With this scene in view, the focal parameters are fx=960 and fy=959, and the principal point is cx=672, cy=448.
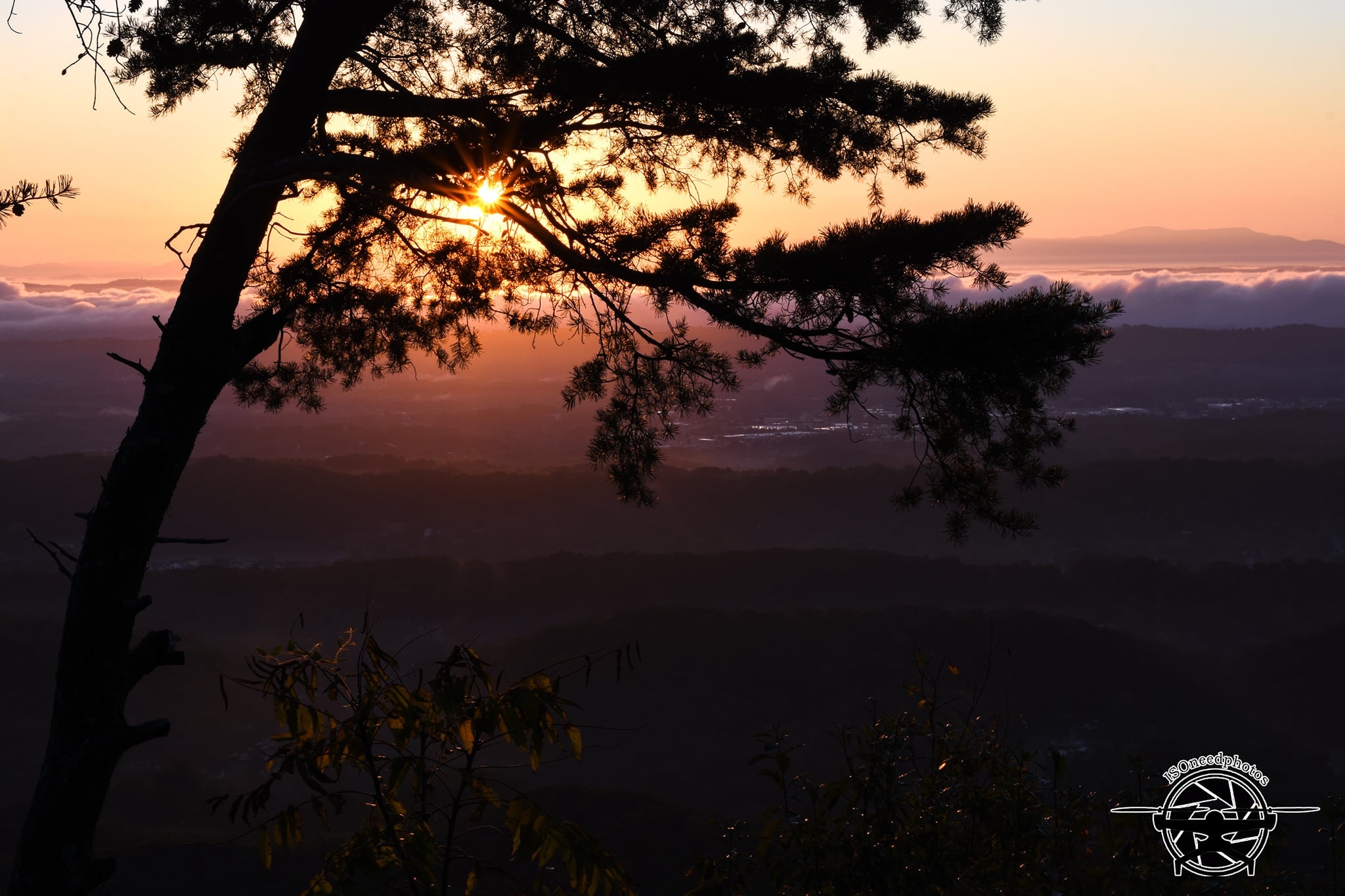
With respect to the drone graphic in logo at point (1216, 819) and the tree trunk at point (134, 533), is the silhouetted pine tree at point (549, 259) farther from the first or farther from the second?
the drone graphic in logo at point (1216, 819)

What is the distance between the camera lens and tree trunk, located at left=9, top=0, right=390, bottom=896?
3.76 m

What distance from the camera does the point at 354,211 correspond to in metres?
6.68

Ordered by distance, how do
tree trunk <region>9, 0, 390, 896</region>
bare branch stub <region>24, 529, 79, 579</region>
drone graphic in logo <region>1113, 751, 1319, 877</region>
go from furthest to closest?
drone graphic in logo <region>1113, 751, 1319, 877</region>, tree trunk <region>9, 0, 390, 896</region>, bare branch stub <region>24, 529, 79, 579</region>

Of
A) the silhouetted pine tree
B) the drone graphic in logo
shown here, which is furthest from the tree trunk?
the drone graphic in logo

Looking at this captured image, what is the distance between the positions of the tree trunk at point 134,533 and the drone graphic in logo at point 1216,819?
13.6 feet

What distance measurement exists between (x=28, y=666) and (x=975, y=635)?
50.2 meters

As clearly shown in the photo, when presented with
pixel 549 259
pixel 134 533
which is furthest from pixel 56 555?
pixel 549 259

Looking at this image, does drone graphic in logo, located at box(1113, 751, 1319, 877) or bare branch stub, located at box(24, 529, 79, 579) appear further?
drone graphic in logo, located at box(1113, 751, 1319, 877)

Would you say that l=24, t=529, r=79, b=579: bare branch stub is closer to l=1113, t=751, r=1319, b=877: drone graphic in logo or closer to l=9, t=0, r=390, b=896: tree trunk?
l=9, t=0, r=390, b=896: tree trunk

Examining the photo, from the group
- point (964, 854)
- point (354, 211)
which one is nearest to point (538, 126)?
point (354, 211)

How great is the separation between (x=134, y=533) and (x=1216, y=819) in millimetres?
4624

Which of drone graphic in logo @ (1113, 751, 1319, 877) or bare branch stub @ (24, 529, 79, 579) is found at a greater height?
bare branch stub @ (24, 529, 79, 579)

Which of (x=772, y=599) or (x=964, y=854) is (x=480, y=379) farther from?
(x=964, y=854)

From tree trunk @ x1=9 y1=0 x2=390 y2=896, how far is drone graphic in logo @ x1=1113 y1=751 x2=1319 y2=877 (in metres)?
4.14
